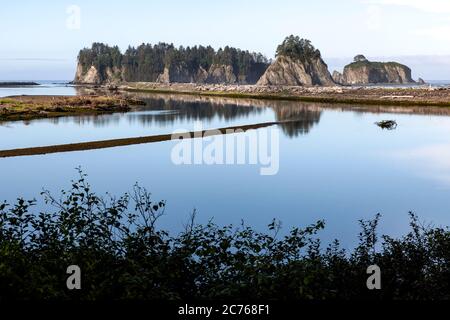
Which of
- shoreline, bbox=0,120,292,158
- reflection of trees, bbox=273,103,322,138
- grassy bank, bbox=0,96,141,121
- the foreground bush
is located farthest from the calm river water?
grassy bank, bbox=0,96,141,121

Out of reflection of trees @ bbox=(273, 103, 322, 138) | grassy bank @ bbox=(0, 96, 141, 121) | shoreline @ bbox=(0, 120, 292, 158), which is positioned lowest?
shoreline @ bbox=(0, 120, 292, 158)

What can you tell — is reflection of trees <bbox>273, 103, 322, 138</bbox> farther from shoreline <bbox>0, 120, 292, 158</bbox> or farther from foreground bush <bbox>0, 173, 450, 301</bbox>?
foreground bush <bbox>0, 173, 450, 301</bbox>

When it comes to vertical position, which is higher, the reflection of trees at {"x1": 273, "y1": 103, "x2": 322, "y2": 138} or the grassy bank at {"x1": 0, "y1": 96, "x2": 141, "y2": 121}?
the grassy bank at {"x1": 0, "y1": 96, "x2": 141, "y2": 121}

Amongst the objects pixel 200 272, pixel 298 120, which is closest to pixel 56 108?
pixel 298 120

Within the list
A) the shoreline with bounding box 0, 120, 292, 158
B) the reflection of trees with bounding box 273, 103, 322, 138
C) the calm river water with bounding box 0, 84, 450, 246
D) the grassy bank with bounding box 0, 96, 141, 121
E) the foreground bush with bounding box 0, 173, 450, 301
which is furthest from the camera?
the grassy bank with bounding box 0, 96, 141, 121

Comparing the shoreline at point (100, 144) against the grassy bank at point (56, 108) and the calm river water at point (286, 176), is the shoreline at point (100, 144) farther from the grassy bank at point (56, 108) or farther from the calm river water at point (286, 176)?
the grassy bank at point (56, 108)

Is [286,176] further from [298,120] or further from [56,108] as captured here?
[56,108]

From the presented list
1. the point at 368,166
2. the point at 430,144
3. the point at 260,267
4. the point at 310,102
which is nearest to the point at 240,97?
the point at 310,102

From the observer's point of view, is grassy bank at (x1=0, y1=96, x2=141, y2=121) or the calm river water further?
grassy bank at (x1=0, y1=96, x2=141, y2=121)

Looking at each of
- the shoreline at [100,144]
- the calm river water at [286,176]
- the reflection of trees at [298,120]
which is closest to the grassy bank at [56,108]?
the calm river water at [286,176]

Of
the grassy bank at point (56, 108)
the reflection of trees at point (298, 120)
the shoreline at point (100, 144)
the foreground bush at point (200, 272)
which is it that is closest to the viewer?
the foreground bush at point (200, 272)

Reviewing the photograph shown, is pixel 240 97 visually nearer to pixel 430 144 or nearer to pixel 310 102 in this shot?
pixel 310 102

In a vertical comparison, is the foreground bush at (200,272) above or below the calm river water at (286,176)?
above
